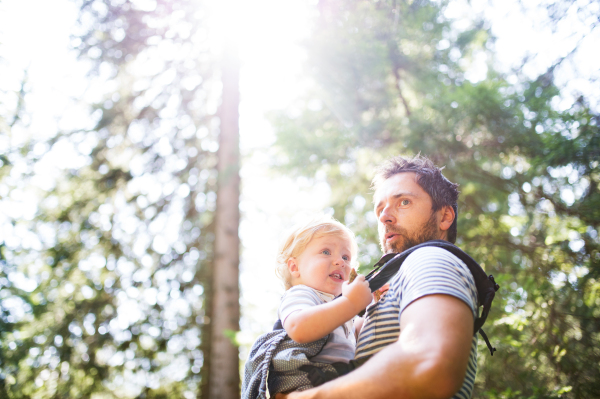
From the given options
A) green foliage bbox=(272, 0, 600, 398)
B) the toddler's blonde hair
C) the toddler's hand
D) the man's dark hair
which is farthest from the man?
green foliage bbox=(272, 0, 600, 398)

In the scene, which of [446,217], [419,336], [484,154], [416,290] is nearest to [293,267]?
[446,217]

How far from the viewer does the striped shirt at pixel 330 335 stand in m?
1.60

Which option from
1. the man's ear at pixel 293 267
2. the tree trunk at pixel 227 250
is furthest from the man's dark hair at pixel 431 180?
the tree trunk at pixel 227 250

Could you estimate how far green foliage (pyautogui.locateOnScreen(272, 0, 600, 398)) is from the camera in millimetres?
3949

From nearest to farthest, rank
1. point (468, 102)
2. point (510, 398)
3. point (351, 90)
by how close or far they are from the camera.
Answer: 1. point (510, 398)
2. point (468, 102)
3. point (351, 90)

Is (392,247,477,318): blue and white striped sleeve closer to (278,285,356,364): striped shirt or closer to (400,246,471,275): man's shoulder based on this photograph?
(400,246,471,275): man's shoulder

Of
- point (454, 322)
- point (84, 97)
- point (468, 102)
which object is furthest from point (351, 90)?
point (454, 322)

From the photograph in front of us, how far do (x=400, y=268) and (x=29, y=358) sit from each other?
23.3ft

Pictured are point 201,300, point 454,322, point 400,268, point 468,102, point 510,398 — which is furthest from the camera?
point 201,300

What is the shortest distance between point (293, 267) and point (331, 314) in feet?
2.46

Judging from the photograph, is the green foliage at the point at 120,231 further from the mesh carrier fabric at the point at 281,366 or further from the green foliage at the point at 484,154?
the mesh carrier fabric at the point at 281,366

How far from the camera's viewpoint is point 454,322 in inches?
42.8

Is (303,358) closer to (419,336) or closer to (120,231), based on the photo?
(419,336)

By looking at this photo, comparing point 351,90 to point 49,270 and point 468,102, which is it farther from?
point 49,270
